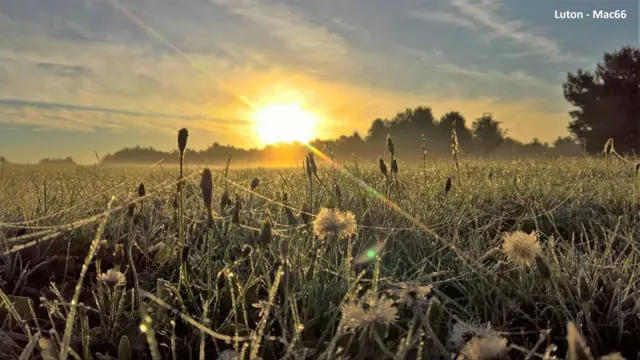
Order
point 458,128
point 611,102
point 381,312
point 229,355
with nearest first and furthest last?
1. point 381,312
2. point 229,355
3. point 611,102
4. point 458,128

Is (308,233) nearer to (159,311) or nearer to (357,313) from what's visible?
(159,311)

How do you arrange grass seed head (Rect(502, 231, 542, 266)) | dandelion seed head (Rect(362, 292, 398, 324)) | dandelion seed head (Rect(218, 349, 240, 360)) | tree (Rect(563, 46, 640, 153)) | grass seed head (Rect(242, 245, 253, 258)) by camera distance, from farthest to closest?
tree (Rect(563, 46, 640, 153)) → grass seed head (Rect(242, 245, 253, 258)) → grass seed head (Rect(502, 231, 542, 266)) → dandelion seed head (Rect(218, 349, 240, 360)) → dandelion seed head (Rect(362, 292, 398, 324))

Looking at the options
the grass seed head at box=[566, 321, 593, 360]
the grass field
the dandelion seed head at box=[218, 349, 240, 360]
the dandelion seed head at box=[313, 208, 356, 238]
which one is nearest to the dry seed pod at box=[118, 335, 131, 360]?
the grass field

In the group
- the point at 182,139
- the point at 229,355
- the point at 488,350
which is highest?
the point at 182,139

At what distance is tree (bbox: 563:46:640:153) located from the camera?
915 inches

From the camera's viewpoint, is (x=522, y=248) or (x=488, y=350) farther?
(x=522, y=248)

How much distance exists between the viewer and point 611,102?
2317cm

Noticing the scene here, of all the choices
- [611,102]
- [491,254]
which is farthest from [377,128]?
[491,254]

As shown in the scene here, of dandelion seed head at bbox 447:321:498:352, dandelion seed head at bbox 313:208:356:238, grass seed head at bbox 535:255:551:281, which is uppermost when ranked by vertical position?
dandelion seed head at bbox 313:208:356:238

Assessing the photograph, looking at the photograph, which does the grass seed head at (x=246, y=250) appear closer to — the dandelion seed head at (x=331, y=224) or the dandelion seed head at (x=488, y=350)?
the dandelion seed head at (x=331, y=224)

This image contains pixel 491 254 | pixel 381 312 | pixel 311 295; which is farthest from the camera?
pixel 491 254

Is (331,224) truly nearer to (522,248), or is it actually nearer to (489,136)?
(522,248)

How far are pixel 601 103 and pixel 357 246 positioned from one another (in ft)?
83.2

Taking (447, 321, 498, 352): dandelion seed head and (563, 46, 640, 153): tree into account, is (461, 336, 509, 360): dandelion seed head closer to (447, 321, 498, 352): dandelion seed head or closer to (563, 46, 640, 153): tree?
(447, 321, 498, 352): dandelion seed head
